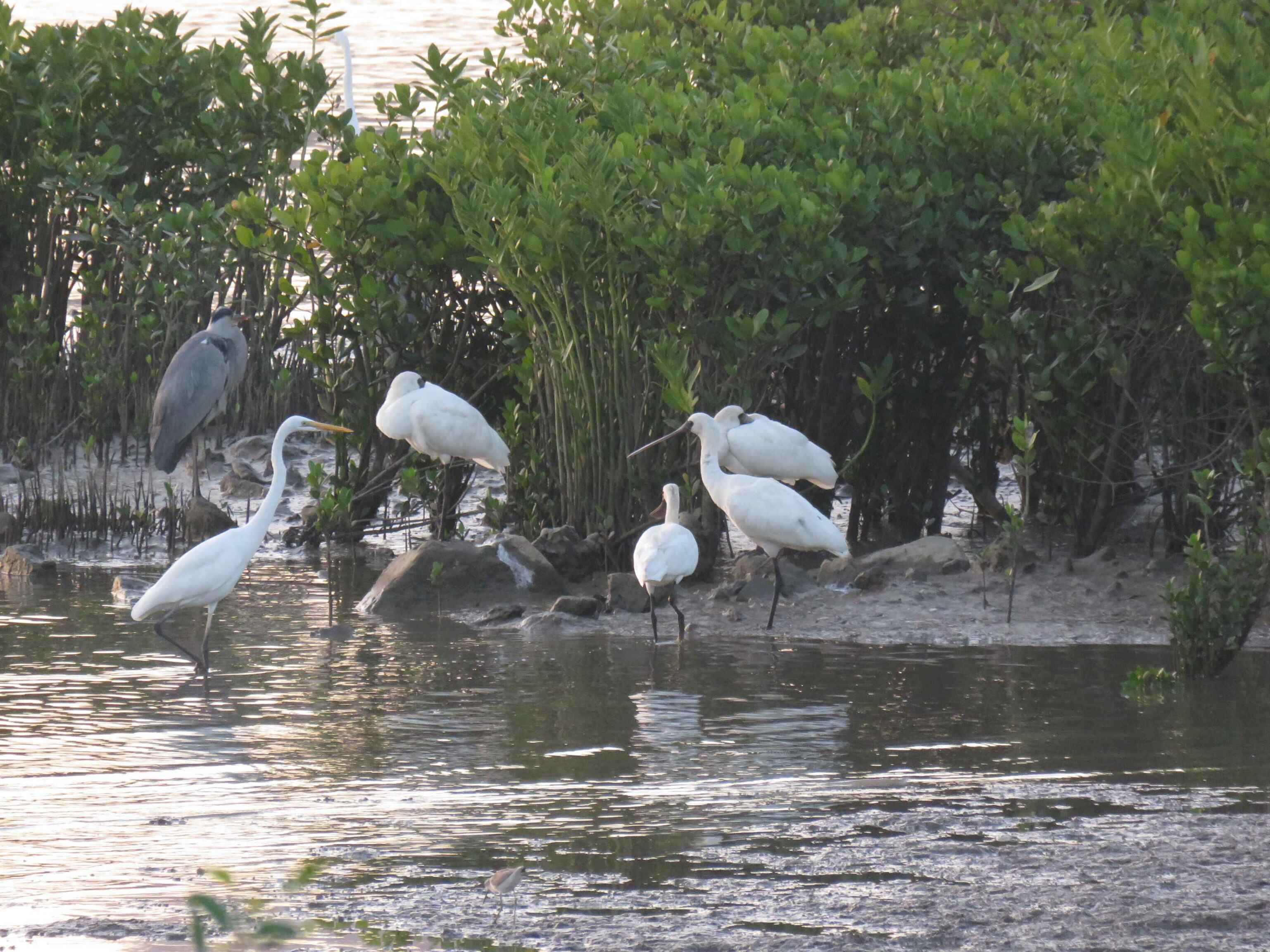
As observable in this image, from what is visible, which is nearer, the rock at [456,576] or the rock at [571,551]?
the rock at [456,576]

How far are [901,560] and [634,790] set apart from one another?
11.1 ft

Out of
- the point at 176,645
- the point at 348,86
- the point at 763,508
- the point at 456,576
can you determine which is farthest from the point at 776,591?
the point at 348,86

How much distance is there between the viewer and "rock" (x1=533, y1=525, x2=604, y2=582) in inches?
323

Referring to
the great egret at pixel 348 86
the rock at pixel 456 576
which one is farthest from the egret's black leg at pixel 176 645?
the great egret at pixel 348 86

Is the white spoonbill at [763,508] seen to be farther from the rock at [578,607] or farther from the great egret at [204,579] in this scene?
the great egret at [204,579]

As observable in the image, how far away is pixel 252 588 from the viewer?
8.53 m

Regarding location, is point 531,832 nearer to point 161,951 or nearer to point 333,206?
point 161,951

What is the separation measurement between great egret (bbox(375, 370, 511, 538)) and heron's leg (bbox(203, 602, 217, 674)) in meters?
1.53

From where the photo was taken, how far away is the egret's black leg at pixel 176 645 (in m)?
6.88

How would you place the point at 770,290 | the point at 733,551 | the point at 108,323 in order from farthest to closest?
1. the point at 108,323
2. the point at 733,551
3. the point at 770,290

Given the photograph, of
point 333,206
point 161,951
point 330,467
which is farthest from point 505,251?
point 161,951

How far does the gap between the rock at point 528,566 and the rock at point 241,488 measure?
2.82 meters

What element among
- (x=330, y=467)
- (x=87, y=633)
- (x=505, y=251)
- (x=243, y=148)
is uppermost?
(x=243, y=148)

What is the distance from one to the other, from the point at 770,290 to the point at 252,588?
290 centimetres
